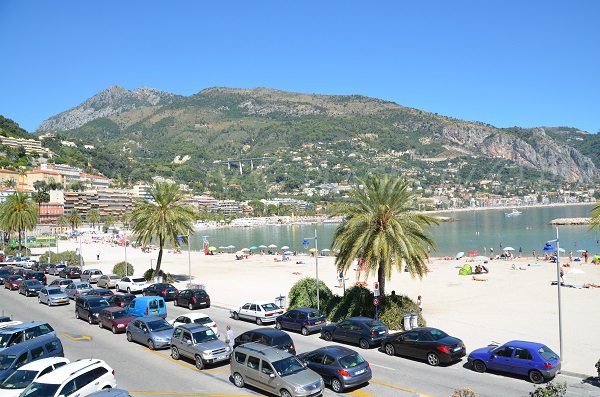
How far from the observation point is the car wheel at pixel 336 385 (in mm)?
13195

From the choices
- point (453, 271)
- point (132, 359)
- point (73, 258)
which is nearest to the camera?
point (132, 359)

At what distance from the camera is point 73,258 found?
5638cm

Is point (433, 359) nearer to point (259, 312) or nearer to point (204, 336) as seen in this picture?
point (204, 336)

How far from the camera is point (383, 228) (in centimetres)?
2223

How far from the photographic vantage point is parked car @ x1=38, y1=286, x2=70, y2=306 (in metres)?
29.2

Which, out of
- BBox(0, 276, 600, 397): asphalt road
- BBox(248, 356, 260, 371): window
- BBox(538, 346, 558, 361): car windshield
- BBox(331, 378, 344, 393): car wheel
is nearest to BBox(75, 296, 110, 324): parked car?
BBox(0, 276, 600, 397): asphalt road

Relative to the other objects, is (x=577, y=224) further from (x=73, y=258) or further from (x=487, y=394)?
(x=487, y=394)

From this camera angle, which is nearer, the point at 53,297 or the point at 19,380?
the point at 19,380

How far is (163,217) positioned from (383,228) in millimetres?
21445

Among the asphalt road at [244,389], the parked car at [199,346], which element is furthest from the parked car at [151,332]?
the parked car at [199,346]

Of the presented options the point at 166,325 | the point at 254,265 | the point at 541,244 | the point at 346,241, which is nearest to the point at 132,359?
the point at 166,325

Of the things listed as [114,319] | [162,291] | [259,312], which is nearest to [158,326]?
[114,319]

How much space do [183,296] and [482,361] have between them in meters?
18.8

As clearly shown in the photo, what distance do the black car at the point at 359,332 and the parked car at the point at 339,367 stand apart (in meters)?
4.19
